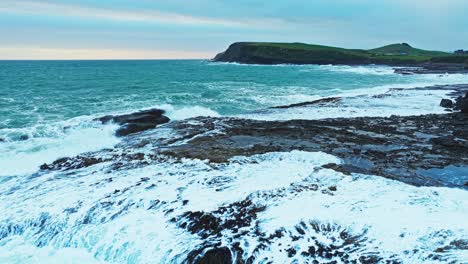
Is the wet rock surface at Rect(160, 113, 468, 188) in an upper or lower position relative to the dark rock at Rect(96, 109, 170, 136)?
upper

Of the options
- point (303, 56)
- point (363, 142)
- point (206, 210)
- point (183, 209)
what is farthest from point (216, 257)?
point (303, 56)

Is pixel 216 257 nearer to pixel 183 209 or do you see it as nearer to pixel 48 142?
pixel 183 209

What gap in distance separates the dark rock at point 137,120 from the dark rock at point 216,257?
522 inches

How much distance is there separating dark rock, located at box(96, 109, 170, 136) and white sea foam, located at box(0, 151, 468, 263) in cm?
753

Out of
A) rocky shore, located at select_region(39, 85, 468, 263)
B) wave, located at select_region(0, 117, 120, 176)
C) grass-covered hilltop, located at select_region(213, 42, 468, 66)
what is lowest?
wave, located at select_region(0, 117, 120, 176)

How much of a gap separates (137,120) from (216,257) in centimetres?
1576

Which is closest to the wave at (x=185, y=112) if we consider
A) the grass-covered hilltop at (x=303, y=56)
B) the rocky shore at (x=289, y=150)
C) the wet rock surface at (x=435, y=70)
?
the rocky shore at (x=289, y=150)

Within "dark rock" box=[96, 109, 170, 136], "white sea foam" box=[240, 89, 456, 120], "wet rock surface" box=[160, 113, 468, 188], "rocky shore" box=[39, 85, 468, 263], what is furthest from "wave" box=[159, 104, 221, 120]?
"wet rock surface" box=[160, 113, 468, 188]

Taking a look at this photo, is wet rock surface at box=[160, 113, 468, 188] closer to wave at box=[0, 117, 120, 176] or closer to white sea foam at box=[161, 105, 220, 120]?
wave at box=[0, 117, 120, 176]

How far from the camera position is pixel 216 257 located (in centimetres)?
764

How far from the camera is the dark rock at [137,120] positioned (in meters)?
20.3

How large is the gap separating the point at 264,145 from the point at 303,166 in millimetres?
3280

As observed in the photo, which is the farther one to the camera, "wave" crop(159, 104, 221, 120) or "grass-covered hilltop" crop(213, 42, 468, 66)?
"grass-covered hilltop" crop(213, 42, 468, 66)

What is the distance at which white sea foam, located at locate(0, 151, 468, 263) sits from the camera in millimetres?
7941
